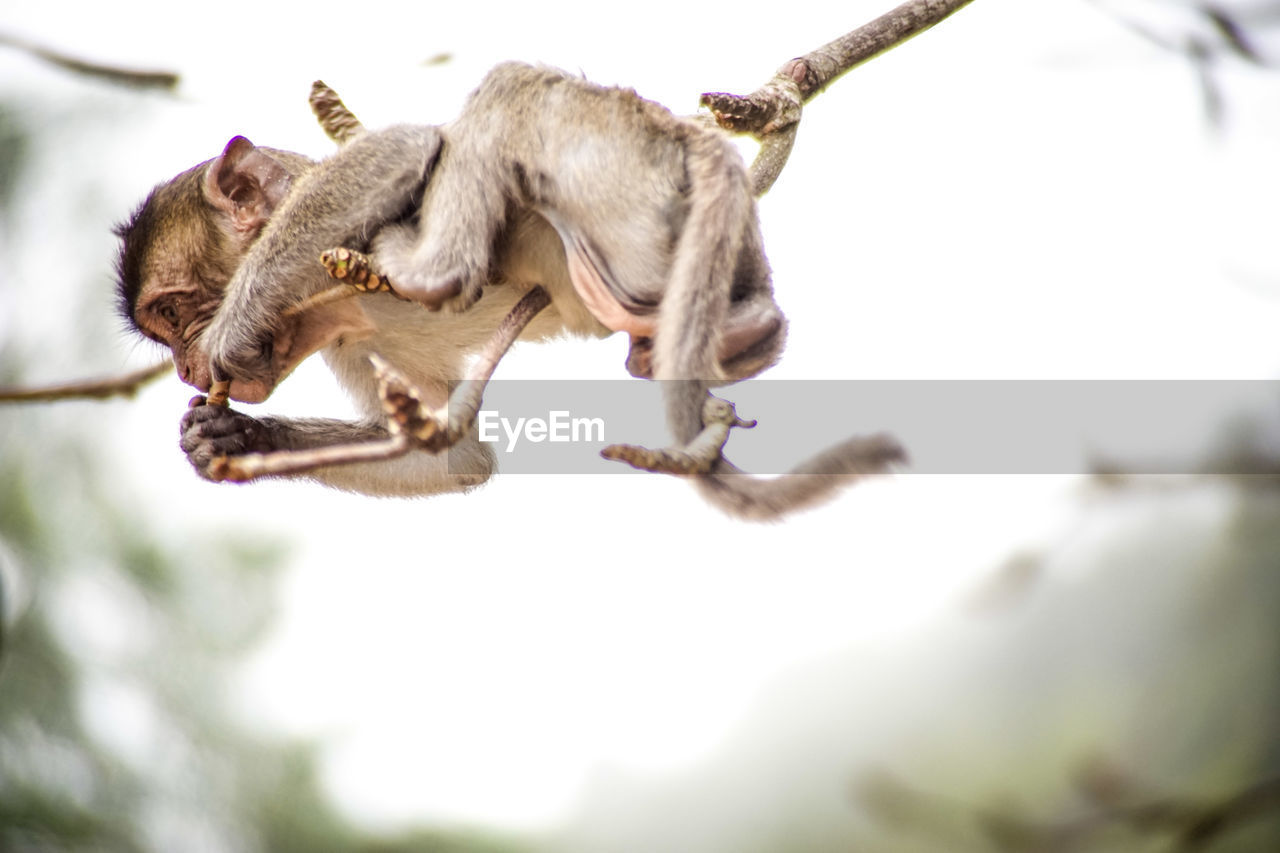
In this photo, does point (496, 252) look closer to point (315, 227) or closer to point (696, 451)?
point (315, 227)

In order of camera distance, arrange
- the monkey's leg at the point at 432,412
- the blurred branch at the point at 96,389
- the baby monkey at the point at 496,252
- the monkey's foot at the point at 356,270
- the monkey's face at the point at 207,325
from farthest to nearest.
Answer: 1. the blurred branch at the point at 96,389
2. the monkey's face at the point at 207,325
3. the monkey's foot at the point at 356,270
4. the baby monkey at the point at 496,252
5. the monkey's leg at the point at 432,412

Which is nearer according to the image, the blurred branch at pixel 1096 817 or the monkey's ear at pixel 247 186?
the monkey's ear at pixel 247 186

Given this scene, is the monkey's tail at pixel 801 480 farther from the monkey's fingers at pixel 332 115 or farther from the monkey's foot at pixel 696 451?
the monkey's fingers at pixel 332 115

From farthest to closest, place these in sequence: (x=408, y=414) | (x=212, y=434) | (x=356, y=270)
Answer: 1. (x=212, y=434)
2. (x=356, y=270)
3. (x=408, y=414)

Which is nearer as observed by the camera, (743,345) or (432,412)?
(432,412)

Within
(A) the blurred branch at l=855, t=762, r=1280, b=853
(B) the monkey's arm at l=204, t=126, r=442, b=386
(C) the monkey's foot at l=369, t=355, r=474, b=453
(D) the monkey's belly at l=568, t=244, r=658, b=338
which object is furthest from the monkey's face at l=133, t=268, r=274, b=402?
(A) the blurred branch at l=855, t=762, r=1280, b=853

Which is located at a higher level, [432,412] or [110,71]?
[110,71]

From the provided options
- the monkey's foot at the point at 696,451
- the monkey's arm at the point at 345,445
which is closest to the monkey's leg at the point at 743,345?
the monkey's foot at the point at 696,451

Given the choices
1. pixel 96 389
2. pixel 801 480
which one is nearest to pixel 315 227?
pixel 801 480
